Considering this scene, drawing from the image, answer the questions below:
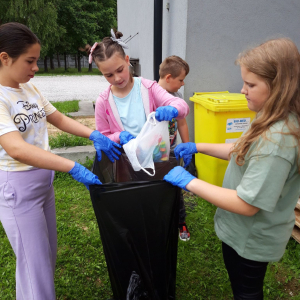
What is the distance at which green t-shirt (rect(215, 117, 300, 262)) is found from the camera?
952 millimetres

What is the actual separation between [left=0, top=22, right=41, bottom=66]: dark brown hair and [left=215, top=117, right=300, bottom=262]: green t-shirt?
1.14m

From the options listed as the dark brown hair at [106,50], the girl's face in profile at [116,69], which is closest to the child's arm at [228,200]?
the girl's face in profile at [116,69]

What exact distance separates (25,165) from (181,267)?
147 cm

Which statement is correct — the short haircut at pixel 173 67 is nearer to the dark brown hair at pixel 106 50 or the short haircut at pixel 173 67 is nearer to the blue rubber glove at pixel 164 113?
the dark brown hair at pixel 106 50

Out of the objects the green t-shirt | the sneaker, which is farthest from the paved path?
the green t-shirt

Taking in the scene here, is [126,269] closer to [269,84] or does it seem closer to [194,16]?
[269,84]

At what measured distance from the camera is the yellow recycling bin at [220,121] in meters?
2.71

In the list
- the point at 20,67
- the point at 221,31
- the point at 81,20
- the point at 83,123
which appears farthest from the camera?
the point at 81,20

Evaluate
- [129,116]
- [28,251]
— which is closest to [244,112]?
[129,116]

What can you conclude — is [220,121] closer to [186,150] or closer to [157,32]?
[186,150]

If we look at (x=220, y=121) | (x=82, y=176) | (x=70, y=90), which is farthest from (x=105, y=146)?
(x=70, y=90)

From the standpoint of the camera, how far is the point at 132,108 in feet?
5.81

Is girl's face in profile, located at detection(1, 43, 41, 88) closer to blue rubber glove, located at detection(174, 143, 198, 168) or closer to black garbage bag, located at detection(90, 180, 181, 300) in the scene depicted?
black garbage bag, located at detection(90, 180, 181, 300)

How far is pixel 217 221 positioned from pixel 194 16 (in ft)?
8.54
